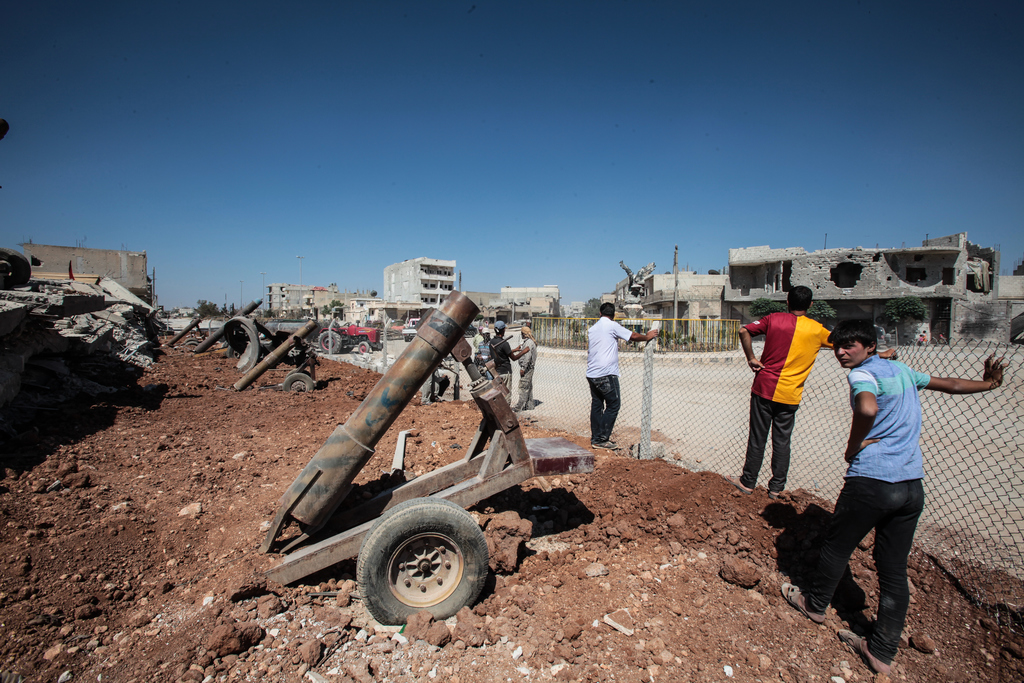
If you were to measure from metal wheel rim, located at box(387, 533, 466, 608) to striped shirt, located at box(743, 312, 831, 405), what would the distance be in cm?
265

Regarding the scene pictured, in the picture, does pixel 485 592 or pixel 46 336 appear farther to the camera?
pixel 46 336

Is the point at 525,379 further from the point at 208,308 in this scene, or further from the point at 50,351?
the point at 208,308

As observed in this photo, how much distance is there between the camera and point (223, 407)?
675 centimetres

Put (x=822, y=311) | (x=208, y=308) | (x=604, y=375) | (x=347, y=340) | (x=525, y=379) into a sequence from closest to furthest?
1. (x=604, y=375)
2. (x=525, y=379)
3. (x=347, y=340)
4. (x=822, y=311)
5. (x=208, y=308)

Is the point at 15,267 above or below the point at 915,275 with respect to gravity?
below

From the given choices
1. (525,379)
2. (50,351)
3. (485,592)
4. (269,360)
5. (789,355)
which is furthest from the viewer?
(269,360)

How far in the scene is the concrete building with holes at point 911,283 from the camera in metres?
32.3

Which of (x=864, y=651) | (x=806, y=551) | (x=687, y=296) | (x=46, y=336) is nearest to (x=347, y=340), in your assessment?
(x=46, y=336)

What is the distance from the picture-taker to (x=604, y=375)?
480 cm

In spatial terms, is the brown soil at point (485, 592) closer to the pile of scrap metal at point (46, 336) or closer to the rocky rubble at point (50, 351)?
the rocky rubble at point (50, 351)

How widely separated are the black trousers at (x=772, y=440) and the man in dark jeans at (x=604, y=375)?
1513mm

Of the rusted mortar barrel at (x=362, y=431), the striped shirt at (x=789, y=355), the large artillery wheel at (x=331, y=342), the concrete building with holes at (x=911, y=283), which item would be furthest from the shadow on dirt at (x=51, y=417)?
the concrete building with holes at (x=911, y=283)

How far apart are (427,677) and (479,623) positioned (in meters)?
0.39

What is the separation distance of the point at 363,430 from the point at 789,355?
3117 millimetres
